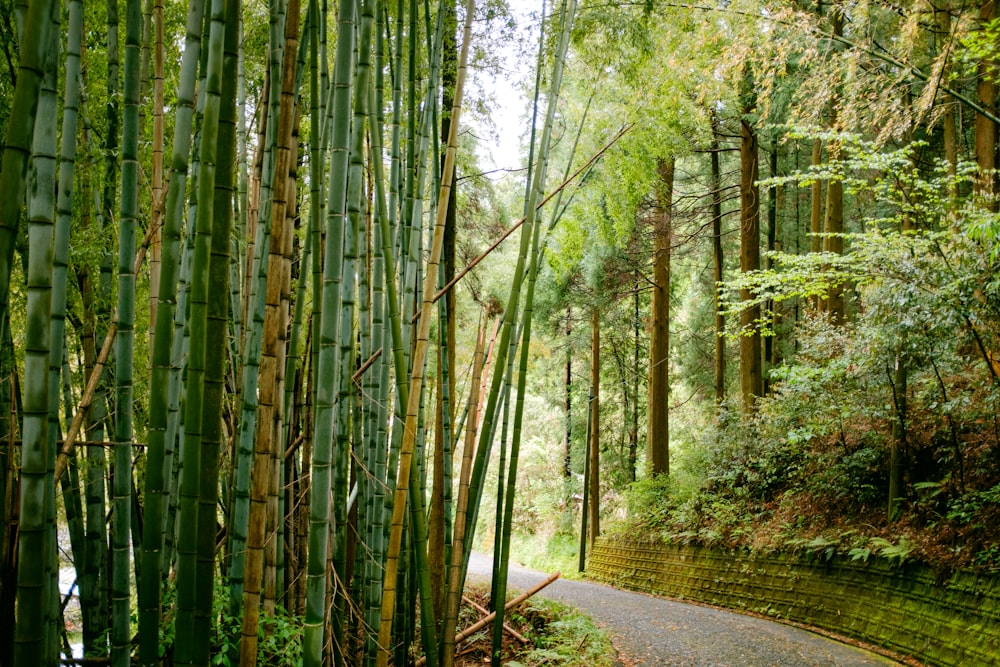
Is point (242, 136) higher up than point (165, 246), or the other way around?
point (242, 136)

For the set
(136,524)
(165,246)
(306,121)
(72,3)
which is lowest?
(136,524)

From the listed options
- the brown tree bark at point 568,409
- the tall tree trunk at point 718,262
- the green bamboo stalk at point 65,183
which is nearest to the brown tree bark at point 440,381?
the green bamboo stalk at point 65,183

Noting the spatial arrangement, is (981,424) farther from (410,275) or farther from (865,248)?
(410,275)

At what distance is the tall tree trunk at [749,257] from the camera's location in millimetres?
8766

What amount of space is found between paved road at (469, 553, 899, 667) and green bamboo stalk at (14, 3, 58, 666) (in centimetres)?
368

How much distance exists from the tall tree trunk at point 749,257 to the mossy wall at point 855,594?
2.25 metres

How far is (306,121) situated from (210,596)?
113 inches

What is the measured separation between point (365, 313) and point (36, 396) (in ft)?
3.78

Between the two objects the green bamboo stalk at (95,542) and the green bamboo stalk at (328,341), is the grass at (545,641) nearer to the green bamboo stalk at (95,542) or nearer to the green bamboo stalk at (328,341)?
the green bamboo stalk at (95,542)

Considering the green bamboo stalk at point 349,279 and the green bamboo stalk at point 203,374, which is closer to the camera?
the green bamboo stalk at point 203,374

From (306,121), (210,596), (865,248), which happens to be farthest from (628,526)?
(210,596)

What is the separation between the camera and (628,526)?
9.31m

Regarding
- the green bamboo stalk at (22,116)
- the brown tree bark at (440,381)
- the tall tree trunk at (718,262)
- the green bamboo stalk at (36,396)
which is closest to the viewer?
the green bamboo stalk at (22,116)

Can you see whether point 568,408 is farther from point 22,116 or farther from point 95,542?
point 22,116
